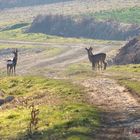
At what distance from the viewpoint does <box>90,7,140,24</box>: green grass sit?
15025cm

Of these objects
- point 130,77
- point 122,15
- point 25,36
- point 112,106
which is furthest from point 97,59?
point 122,15

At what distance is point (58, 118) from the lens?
30922 mm

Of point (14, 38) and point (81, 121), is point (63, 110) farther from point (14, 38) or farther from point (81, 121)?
point (14, 38)

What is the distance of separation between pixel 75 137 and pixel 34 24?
5236 inches

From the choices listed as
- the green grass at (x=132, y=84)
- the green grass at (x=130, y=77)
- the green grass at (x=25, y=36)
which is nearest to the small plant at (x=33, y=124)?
the green grass at (x=132, y=84)

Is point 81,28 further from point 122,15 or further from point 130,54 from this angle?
point 130,54

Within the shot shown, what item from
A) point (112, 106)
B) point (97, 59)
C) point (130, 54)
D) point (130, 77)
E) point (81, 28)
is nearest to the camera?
point (112, 106)

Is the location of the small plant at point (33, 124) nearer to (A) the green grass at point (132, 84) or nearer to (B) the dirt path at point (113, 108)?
(B) the dirt path at point (113, 108)

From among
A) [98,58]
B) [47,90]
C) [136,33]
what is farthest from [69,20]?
[47,90]

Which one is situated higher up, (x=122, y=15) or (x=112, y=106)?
(x=122, y=15)

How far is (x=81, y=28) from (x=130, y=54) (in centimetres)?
7156

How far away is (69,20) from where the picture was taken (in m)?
154

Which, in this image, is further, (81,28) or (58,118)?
(81,28)

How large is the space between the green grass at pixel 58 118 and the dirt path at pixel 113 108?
0.67 metres
